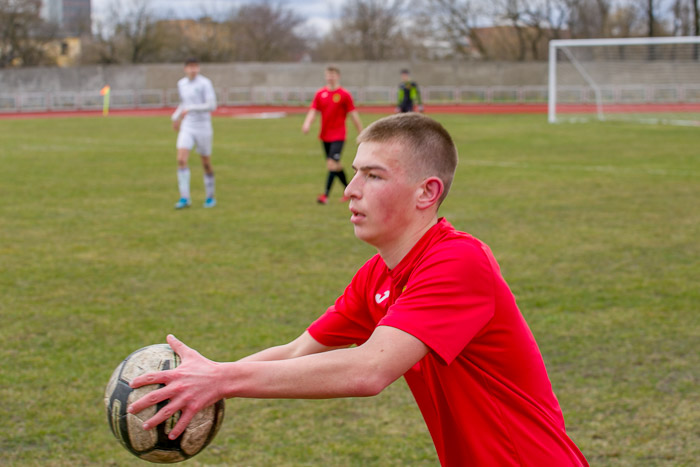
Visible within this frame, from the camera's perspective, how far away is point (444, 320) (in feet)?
7.08

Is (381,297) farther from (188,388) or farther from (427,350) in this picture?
(188,388)

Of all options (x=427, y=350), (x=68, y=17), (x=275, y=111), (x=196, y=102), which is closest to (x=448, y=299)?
(x=427, y=350)

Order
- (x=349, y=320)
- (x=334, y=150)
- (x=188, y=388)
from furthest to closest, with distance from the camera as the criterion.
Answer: (x=334, y=150) < (x=349, y=320) < (x=188, y=388)

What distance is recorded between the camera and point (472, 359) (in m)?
2.34

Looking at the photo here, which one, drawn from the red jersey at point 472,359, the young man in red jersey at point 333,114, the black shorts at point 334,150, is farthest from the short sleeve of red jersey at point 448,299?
the young man in red jersey at point 333,114

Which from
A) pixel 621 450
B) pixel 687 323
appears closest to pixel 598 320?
pixel 687 323

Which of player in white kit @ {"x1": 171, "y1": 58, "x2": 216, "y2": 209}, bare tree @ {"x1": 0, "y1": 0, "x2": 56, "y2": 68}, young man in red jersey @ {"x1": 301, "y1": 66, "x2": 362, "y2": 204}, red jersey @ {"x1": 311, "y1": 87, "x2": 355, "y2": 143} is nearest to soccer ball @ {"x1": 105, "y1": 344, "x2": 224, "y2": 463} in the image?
player in white kit @ {"x1": 171, "y1": 58, "x2": 216, "y2": 209}

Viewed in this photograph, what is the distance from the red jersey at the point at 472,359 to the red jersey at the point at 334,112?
11.4 m

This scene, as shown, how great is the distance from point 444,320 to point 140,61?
64886mm

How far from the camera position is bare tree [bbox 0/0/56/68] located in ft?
190

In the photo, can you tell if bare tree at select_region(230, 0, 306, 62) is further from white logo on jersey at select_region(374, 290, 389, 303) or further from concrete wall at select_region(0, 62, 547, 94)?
white logo on jersey at select_region(374, 290, 389, 303)

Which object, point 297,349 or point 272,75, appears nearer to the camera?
point 297,349

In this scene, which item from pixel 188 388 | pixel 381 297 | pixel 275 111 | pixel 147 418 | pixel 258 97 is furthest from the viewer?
pixel 258 97

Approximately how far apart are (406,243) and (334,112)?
11.6 m
